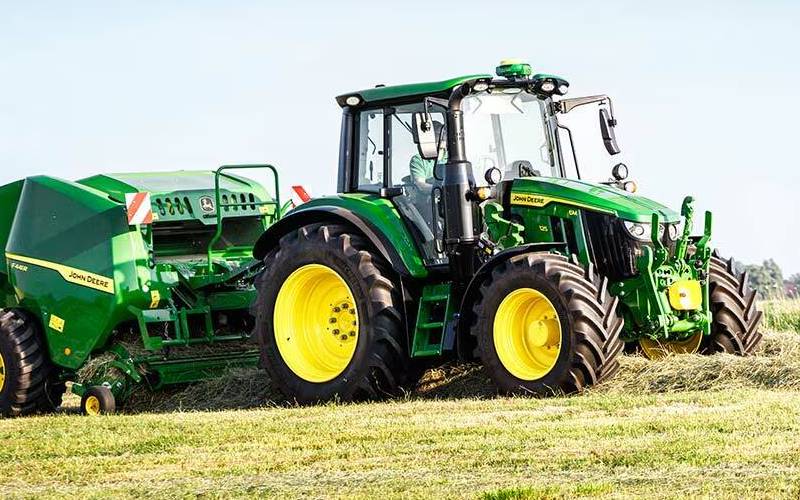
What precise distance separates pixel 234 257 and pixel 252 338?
5.23 ft

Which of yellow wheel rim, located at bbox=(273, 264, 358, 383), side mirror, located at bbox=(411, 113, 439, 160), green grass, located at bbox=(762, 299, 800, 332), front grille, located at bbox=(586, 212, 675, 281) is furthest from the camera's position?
green grass, located at bbox=(762, 299, 800, 332)

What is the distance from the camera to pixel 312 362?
13.4m

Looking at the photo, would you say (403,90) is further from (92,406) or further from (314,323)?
(92,406)

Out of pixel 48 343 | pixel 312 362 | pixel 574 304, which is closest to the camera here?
pixel 574 304

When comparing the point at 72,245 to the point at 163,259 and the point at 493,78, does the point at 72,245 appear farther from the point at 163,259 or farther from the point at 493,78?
the point at 493,78

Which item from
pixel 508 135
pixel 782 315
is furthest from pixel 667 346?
pixel 782 315

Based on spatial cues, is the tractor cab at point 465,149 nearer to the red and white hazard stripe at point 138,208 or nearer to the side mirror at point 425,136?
the side mirror at point 425,136

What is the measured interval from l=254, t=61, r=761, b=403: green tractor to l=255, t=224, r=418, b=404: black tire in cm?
1

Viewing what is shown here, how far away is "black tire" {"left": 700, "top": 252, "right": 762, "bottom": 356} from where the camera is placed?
12703 millimetres

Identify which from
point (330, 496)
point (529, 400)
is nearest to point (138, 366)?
point (529, 400)

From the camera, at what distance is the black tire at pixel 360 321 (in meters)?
12.5

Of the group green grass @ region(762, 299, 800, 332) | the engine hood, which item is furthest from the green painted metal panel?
green grass @ region(762, 299, 800, 332)

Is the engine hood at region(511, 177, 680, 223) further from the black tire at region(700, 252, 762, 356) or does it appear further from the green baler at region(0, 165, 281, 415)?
the green baler at region(0, 165, 281, 415)

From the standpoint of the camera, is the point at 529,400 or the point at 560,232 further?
the point at 560,232
